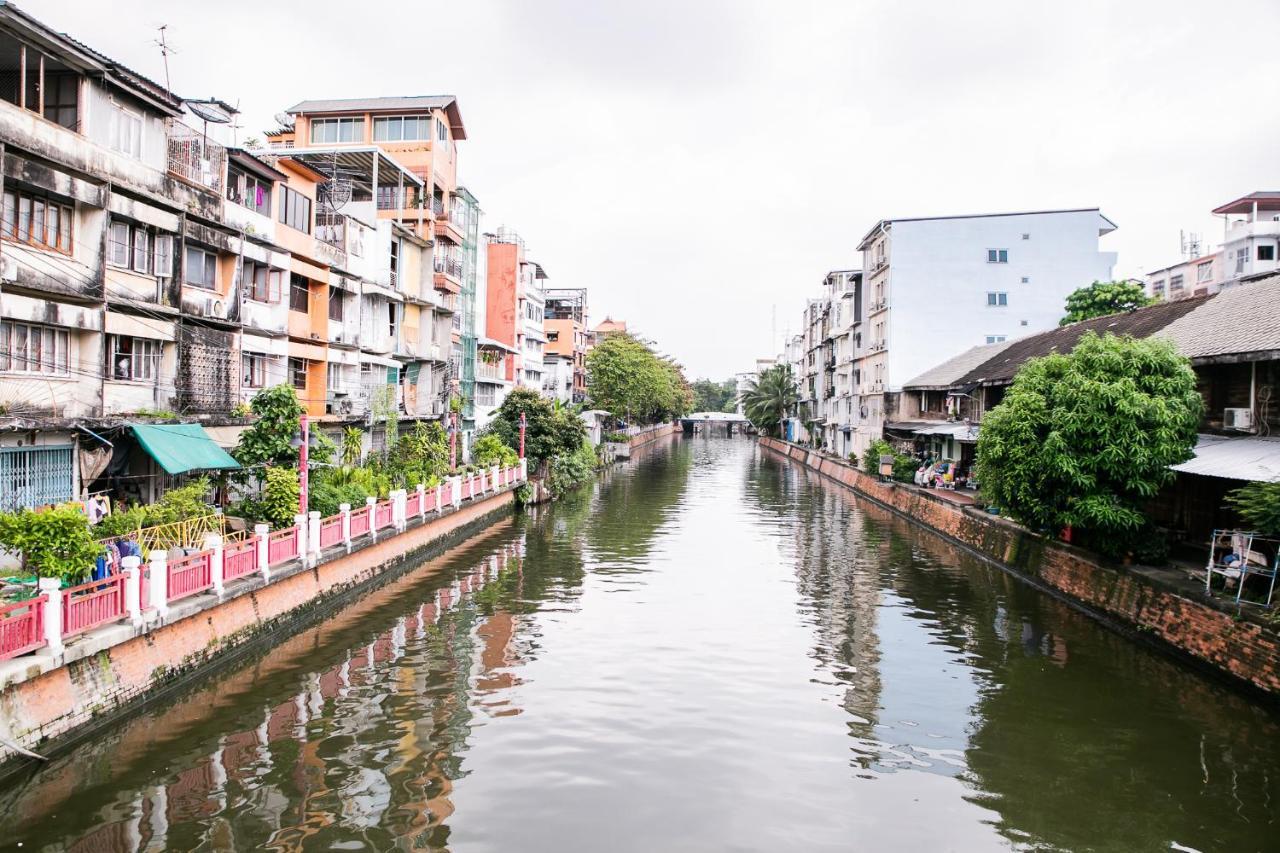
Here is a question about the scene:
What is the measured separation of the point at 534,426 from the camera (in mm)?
42375

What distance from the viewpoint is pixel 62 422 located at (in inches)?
664

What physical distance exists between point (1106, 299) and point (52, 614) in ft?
147

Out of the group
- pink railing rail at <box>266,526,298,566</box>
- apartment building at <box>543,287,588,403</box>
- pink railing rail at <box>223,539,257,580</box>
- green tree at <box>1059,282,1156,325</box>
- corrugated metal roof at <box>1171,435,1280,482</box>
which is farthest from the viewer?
apartment building at <box>543,287,588,403</box>

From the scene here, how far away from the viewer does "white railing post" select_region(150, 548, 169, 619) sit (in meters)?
12.2

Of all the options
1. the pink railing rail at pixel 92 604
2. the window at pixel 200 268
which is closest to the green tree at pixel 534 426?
the window at pixel 200 268

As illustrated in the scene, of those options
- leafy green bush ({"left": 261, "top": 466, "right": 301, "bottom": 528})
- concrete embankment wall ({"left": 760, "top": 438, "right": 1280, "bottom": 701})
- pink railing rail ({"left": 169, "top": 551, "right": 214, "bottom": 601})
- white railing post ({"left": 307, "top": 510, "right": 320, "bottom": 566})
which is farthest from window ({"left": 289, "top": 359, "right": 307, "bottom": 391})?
concrete embankment wall ({"left": 760, "top": 438, "right": 1280, "bottom": 701})

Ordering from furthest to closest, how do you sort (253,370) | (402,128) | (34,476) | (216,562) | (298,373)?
1. (402,128)
2. (298,373)
3. (253,370)
4. (34,476)
5. (216,562)

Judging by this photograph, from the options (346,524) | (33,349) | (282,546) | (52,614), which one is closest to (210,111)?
(33,349)

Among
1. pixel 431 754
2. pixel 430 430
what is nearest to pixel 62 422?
pixel 431 754

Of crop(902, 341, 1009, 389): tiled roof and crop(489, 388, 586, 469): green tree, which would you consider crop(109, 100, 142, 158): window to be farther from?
crop(902, 341, 1009, 389): tiled roof

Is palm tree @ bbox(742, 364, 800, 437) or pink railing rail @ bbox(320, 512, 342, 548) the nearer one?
pink railing rail @ bbox(320, 512, 342, 548)

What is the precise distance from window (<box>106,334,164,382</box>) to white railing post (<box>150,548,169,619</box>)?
8551 millimetres

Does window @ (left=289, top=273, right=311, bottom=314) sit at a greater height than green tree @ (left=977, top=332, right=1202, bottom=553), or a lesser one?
greater

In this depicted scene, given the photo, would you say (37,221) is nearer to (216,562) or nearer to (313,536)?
(313,536)
